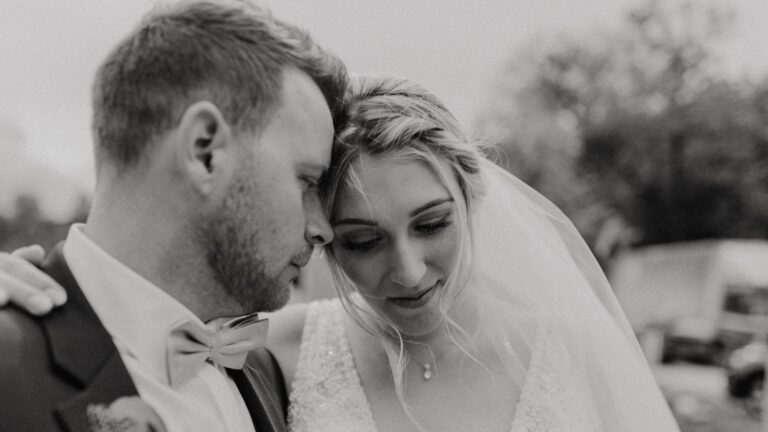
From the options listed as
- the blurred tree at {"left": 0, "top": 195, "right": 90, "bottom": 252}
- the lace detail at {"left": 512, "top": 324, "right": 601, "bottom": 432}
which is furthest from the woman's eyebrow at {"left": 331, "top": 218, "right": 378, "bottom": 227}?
the blurred tree at {"left": 0, "top": 195, "right": 90, "bottom": 252}

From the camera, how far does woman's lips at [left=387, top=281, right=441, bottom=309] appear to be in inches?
114

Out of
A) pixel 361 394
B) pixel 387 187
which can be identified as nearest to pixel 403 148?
pixel 387 187

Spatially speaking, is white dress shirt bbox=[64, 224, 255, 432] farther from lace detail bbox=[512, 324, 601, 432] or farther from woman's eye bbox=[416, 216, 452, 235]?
lace detail bbox=[512, 324, 601, 432]

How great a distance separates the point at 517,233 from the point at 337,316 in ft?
2.62

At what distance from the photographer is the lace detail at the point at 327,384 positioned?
9.82ft

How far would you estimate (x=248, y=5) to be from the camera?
2.29 metres

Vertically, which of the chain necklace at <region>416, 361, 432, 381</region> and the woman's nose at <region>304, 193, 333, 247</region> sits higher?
the woman's nose at <region>304, 193, 333, 247</region>

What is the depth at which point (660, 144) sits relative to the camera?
39.5 m

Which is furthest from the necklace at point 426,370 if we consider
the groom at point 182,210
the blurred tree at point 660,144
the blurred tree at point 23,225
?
the blurred tree at point 660,144

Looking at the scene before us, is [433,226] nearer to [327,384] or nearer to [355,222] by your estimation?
[355,222]

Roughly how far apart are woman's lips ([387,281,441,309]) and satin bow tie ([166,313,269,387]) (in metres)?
0.59

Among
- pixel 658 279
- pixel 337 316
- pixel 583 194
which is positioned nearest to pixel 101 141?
pixel 337 316

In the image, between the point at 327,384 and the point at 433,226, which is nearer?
the point at 433,226

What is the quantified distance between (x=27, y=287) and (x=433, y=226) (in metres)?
1.30
